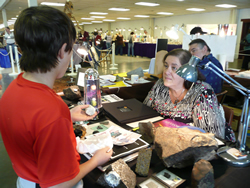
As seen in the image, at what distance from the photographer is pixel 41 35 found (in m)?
0.57

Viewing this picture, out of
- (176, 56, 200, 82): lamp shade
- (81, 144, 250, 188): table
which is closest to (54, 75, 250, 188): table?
(81, 144, 250, 188): table

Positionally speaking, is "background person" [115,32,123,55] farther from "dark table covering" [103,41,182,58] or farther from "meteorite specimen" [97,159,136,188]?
"meteorite specimen" [97,159,136,188]

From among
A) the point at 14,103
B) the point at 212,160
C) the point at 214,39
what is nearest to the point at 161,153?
the point at 212,160

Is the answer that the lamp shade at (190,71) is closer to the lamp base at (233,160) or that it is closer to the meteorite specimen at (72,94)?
the lamp base at (233,160)

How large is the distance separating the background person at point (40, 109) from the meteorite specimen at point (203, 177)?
1.44 feet

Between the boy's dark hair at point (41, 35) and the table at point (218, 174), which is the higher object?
the boy's dark hair at point (41, 35)

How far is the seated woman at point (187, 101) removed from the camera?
4.88 feet

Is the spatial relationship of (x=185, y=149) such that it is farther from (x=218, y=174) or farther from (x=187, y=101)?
(x=187, y=101)

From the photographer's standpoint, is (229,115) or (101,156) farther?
(229,115)

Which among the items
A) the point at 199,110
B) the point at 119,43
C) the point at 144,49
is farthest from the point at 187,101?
the point at 119,43

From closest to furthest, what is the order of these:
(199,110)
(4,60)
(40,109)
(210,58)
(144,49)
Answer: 1. (40,109)
2. (199,110)
3. (210,58)
4. (4,60)
5. (144,49)

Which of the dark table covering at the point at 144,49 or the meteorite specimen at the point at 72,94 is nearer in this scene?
the meteorite specimen at the point at 72,94

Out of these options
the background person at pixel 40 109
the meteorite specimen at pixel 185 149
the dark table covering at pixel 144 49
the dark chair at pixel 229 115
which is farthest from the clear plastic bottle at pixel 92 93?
the dark table covering at pixel 144 49

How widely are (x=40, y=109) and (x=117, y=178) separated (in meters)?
0.39
